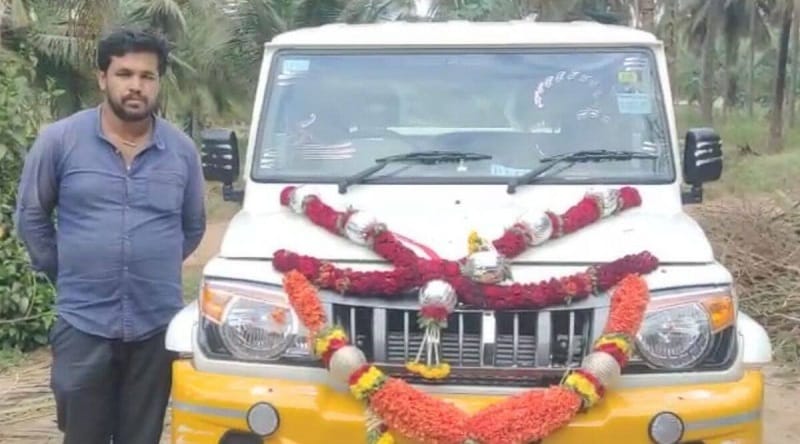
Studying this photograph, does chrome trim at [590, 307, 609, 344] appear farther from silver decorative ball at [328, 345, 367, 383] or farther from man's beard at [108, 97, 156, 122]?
man's beard at [108, 97, 156, 122]

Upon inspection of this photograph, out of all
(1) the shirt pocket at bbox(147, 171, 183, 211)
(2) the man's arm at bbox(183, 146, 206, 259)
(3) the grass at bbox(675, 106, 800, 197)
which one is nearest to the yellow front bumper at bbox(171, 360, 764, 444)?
(1) the shirt pocket at bbox(147, 171, 183, 211)

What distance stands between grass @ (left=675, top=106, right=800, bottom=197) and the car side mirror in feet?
12.1

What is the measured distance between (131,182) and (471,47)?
160 cm

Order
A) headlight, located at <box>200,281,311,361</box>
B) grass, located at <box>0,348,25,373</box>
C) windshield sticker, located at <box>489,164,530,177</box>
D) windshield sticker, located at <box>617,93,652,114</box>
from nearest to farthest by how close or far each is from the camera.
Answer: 1. headlight, located at <box>200,281,311,361</box>
2. windshield sticker, located at <box>489,164,530,177</box>
3. windshield sticker, located at <box>617,93,652,114</box>
4. grass, located at <box>0,348,25,373</box>

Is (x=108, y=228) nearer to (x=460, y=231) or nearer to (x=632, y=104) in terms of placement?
(x=460, y=231)

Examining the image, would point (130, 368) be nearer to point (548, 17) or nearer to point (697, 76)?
point (548, 17)

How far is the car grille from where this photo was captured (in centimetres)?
376

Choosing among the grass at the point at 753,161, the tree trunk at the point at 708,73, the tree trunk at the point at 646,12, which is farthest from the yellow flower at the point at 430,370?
the tree trunk at the point at 708,73

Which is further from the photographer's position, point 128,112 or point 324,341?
point 128,112

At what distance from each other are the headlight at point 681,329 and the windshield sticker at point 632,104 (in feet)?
4.14

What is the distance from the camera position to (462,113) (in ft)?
16.1

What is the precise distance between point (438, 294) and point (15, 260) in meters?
4.94

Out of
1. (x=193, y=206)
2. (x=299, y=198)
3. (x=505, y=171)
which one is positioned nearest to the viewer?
(x=193, y=206)

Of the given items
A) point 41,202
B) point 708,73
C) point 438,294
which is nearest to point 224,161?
point 41,202
